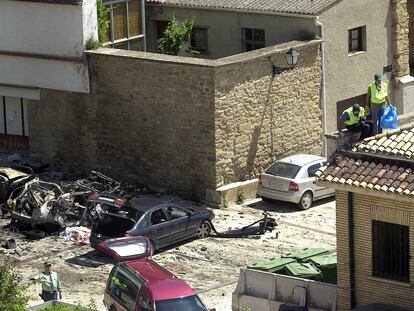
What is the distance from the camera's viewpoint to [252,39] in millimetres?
41594

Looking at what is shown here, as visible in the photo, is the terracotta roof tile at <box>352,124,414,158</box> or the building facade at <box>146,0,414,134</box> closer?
the terracotta roof tile at <box>352,124,414,158</box>

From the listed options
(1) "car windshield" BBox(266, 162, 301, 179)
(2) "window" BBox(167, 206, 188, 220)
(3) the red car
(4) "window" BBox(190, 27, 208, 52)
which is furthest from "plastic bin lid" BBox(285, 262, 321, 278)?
(4) "window" BBox(190, 27, 208, 52)

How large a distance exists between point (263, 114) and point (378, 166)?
41.6 ft

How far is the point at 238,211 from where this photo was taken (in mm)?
36094

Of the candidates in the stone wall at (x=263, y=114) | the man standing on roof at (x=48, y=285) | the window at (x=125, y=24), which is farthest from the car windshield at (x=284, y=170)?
the man standing on roof at (x=48, y=285)

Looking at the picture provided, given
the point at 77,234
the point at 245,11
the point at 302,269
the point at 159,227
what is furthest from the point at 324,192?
the point at 302,269

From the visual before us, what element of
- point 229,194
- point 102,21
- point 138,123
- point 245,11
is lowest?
point 229,194

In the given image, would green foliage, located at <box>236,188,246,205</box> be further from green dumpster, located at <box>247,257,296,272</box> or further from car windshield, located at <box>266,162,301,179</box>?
green dumpster, located at <box>247,257,296,272</box>

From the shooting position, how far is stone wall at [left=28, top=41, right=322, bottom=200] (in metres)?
36.3

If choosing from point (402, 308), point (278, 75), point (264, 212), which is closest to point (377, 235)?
point (402, 308)

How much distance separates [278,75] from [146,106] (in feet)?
13.0

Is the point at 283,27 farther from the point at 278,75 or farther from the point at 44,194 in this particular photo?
the point at 44,194

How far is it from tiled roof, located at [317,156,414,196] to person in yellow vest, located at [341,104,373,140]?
89 cm

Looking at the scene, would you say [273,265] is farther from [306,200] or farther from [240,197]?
[240,197]
